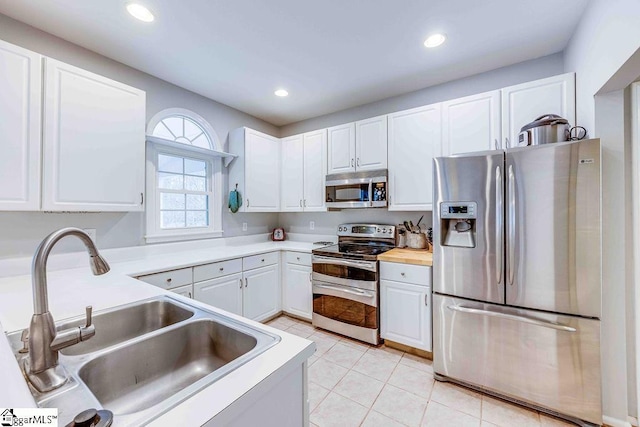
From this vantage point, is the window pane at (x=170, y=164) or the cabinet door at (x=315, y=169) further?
the cabinet door at (x=315, y=169)

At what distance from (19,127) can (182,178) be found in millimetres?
1343

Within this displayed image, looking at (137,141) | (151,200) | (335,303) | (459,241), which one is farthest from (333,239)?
(137,141)

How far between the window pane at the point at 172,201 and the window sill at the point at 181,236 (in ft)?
0.94

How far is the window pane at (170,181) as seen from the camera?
8.96 feet

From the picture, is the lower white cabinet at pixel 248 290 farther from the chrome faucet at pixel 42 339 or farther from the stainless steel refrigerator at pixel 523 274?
the stainless steel refrigerator at pixel 523 274

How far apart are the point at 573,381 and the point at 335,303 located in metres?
1.78

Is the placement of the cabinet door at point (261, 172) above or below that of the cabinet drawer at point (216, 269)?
above

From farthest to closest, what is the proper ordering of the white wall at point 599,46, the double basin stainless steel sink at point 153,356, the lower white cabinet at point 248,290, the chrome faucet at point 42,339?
the lower white cabinet at point 248,290
the white wall at point 599,46
the double basin stainless steel sink at point 153,356
the chrome faucet at point 42,339

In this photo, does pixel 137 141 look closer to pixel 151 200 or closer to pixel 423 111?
pixel 151 200

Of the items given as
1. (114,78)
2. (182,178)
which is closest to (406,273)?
(182,178)

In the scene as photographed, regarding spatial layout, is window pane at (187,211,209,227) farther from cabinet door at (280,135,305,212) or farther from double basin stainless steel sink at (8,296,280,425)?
double basin stainless steel sink at (8,296,280,425)

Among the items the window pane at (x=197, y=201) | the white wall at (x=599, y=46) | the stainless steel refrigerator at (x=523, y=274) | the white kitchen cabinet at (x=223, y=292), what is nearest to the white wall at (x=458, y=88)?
the white wall at (x=599, y=46)

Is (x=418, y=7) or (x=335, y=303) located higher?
(x=418, y=7)

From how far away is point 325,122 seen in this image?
366 centimetres
